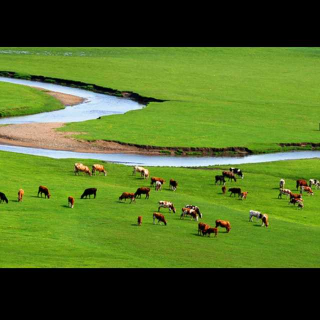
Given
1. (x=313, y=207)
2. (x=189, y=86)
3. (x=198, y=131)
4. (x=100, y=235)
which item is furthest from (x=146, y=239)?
(x=189, y=86)

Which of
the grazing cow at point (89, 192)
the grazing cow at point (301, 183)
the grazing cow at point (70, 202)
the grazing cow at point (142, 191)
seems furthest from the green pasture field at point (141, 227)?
the grazing cow at point (301, 183)

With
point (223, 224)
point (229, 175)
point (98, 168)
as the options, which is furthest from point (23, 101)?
point (223, 224)

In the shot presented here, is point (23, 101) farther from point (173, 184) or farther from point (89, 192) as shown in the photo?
point (89, 192)

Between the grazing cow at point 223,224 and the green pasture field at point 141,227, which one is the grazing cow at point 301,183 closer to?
the green pasture field at point 141,227

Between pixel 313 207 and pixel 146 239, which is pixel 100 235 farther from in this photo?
pixel 313 207

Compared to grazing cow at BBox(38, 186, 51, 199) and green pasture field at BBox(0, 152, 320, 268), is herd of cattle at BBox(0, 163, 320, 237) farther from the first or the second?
green pasture field at BBox(0, 152, 320, 268)

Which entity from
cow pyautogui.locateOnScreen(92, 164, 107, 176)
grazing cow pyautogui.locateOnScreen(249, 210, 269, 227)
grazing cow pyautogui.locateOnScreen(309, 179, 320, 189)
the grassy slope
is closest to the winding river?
the grassy slope

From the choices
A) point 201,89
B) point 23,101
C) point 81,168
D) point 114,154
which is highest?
point 201,89
